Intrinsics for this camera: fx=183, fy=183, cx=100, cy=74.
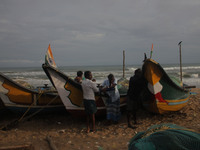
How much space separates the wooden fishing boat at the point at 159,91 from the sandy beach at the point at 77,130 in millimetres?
440

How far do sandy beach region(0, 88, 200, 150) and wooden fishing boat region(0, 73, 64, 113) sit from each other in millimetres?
514

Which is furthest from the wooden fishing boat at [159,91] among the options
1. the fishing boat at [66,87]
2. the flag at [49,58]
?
the flag at [49,58]

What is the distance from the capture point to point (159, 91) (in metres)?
5.52

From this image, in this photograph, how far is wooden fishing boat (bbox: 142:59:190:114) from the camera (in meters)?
5.33

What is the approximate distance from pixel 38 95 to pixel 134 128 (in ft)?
10.7

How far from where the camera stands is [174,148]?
1971 mm

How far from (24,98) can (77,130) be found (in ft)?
6.89

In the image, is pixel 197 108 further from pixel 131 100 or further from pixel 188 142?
pixel 188 142

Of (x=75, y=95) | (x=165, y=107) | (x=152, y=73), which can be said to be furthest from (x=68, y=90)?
(x=165, y=107)

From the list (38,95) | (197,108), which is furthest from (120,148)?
(197,108)

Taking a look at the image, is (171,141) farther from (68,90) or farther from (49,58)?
(49,58)

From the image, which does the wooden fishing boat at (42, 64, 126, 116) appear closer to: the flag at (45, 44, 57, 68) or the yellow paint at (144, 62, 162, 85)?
the flag at (45, 44, 57, 68)

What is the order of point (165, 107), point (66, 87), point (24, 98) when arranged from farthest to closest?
point (24, 98) < point (165, 107) < point (66, 87)

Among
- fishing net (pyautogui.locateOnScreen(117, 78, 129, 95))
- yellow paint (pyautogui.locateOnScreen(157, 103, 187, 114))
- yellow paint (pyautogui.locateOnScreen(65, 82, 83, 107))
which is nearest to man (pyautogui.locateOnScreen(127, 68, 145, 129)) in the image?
yellow paint (pyautogui.locateOnScreen(157, 103, 187, 114))
